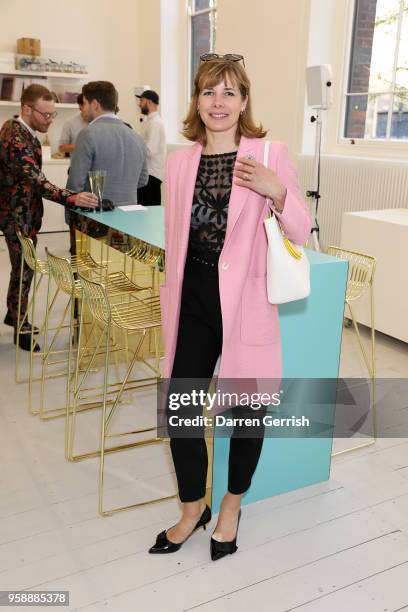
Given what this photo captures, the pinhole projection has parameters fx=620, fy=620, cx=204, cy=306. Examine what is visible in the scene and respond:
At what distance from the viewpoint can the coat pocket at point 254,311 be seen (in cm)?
166

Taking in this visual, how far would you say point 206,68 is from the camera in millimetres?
1629

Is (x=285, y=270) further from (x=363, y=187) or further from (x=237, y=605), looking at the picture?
(x=363, y=187)

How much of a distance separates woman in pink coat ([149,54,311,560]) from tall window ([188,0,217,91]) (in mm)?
5719

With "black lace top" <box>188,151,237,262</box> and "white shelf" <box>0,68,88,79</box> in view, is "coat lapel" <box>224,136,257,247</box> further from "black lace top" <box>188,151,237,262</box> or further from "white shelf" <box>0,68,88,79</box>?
"white shelf" <box>0,68,88,79</box>

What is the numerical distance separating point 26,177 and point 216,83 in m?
1.94

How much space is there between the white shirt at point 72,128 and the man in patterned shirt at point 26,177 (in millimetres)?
3295

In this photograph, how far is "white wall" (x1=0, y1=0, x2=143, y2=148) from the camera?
7.11 m

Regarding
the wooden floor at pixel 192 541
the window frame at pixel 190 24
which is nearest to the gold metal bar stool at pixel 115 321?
the wooden floor at pixel 192 541

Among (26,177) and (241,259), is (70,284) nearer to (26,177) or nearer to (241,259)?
(26,177)

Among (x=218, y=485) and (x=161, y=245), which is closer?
(x=218, y=485)

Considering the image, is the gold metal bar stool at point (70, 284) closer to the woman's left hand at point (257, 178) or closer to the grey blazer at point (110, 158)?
the grey blazer at point (110, 158)

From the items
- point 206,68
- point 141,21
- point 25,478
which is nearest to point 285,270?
point 206,68

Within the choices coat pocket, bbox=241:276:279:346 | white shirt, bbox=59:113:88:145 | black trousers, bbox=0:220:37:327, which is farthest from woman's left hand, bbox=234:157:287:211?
white shirt, bbox=59:113:88:145

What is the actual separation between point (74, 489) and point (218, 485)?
0.56m
